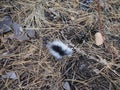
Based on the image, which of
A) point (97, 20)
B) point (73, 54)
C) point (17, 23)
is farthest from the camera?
point (97, 20)

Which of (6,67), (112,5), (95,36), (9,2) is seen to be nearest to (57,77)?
(6,67)

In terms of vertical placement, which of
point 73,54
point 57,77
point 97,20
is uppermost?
point 97,20

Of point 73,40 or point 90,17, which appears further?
point 90,17

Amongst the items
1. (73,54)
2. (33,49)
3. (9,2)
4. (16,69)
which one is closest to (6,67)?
(16,69)

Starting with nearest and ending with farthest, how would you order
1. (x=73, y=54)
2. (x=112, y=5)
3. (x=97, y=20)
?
(x=73, y=54) < (x=97, y=20) < (x=112, y=5)

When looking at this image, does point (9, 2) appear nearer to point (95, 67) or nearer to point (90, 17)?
point (90, 17)

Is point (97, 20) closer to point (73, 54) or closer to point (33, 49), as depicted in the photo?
point (73, 54)

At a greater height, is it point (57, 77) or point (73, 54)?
point (73, 54)
